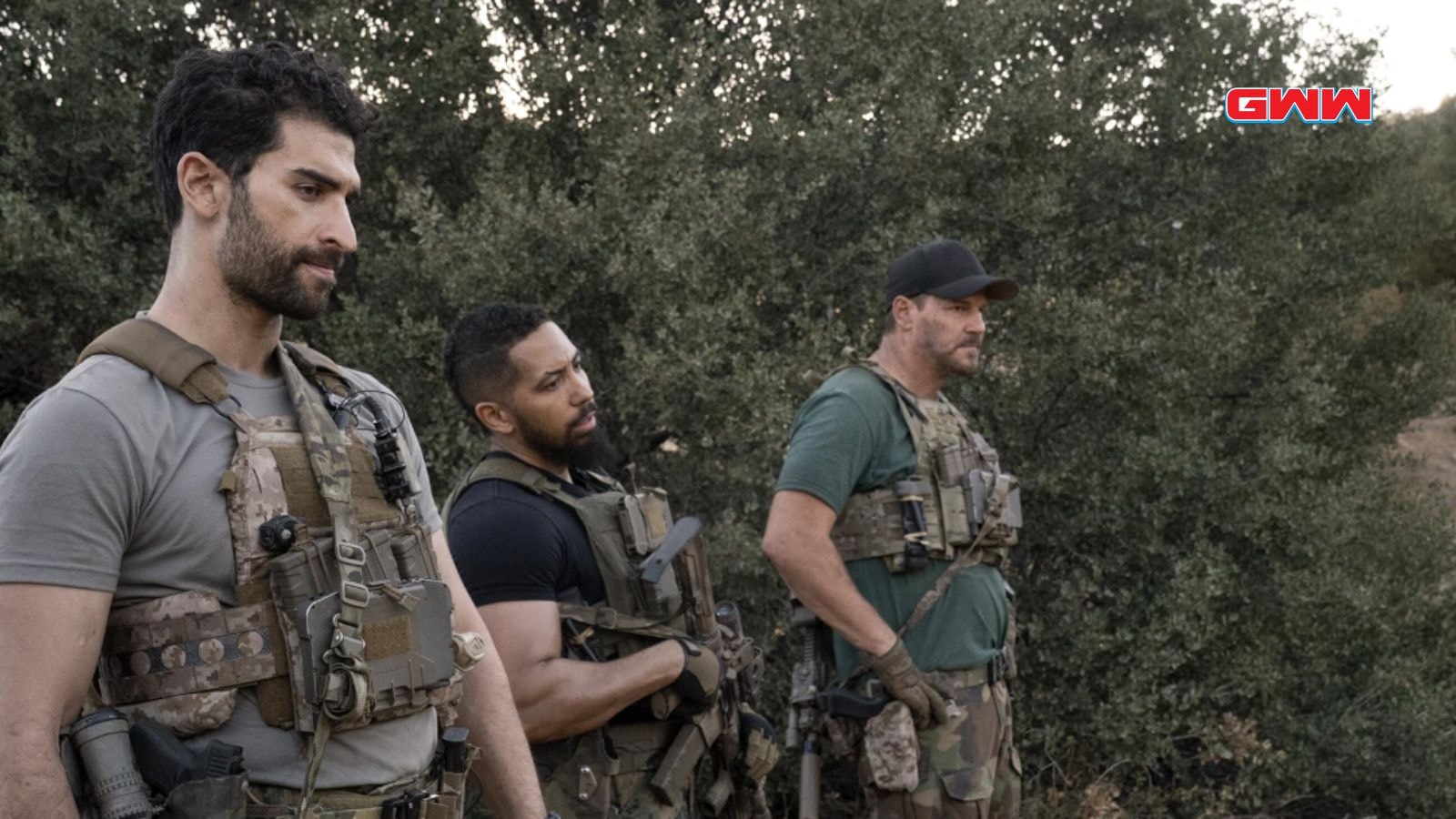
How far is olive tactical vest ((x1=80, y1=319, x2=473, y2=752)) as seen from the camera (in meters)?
1.93

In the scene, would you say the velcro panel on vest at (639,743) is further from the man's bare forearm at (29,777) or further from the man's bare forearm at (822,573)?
the man's bare forearm at (29,777)

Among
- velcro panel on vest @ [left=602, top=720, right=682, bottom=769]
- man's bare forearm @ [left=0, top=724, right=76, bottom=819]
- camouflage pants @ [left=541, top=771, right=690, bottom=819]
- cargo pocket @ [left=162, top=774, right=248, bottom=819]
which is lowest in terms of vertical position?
camouflage pants @ [left=541, top=771, right=690, bottom=819]

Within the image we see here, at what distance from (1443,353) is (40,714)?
1043 centimetres

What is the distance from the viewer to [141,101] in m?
7.59

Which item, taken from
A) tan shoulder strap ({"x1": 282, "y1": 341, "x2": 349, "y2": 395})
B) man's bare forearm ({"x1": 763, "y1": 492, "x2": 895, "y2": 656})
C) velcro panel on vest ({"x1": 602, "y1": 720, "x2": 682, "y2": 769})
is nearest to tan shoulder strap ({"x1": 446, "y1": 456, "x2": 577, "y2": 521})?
velcro panel on vest ({"x1": 602, "y1": 720, "x2": 682, "y2": 769})

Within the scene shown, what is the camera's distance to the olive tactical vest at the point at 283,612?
76.0 inches

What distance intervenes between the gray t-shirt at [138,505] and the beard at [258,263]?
5.1 inches

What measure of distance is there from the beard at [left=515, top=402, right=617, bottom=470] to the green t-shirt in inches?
25.3

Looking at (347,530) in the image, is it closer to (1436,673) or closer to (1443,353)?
(1436,673)

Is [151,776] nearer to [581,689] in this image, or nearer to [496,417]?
[581,689]

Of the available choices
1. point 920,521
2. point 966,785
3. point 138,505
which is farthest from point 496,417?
point 138,505

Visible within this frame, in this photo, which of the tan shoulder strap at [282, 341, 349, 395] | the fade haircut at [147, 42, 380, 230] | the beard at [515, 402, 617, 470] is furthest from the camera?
the beard at [515, 402, 617, 470]

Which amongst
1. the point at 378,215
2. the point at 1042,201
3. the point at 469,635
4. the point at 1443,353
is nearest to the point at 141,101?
the point at 378,215

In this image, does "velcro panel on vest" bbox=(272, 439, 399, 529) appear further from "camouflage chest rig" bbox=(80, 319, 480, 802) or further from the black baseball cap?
the black baseball cap
